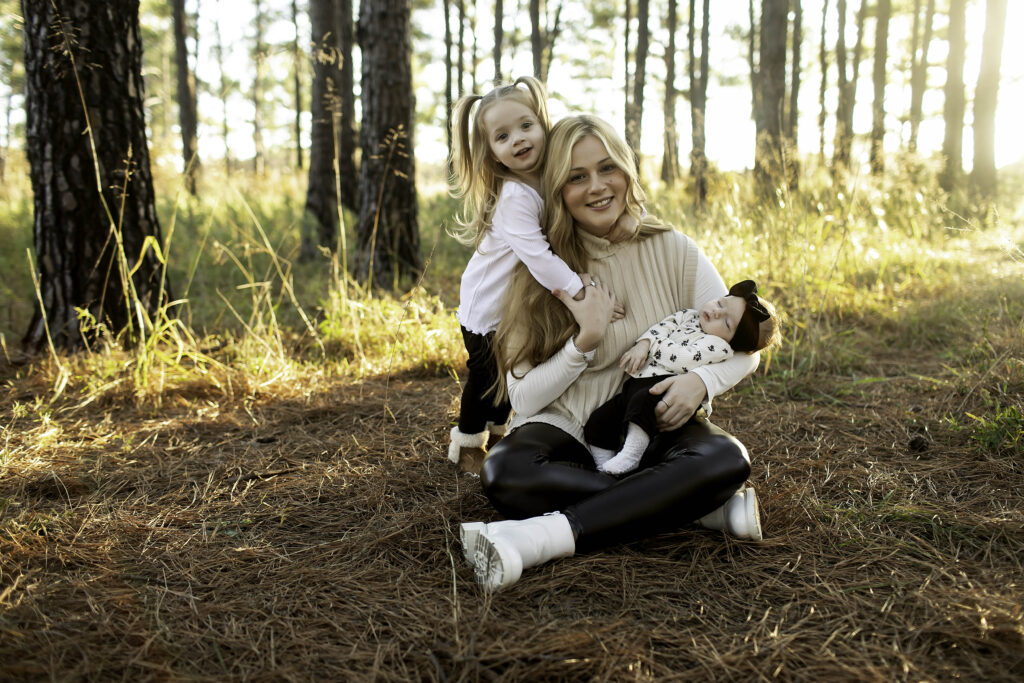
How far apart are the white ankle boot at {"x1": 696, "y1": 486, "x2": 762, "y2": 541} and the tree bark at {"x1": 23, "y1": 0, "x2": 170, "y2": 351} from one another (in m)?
2.64

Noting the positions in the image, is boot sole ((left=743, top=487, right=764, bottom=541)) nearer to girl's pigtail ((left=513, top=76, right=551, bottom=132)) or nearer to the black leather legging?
the black leather legging

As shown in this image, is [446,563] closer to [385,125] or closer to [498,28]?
[385,125]

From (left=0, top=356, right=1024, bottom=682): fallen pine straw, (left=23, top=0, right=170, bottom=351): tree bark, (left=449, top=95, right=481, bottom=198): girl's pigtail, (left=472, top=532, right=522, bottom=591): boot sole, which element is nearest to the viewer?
(left=0, top=356, right=1024, bottom=682): fallen pine straw

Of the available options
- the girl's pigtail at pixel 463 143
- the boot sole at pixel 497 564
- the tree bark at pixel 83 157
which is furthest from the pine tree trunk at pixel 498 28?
the boot sole at pixel 497 564

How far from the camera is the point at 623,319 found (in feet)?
6.64

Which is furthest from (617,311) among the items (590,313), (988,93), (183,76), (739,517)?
(183,76)

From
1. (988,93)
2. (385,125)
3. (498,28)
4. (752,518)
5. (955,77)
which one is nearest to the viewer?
(752,518)

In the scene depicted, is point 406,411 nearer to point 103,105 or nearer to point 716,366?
point 716,366

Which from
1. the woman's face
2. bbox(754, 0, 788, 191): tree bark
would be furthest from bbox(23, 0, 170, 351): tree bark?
bbox(754, 0, 788, 191): tree bark

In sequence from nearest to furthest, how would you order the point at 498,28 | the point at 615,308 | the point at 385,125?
the point at 615,308 → the point at 385,125 → the point at 498,28

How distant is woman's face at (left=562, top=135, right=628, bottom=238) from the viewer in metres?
1.92

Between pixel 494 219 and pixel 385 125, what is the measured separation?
10.2 feet

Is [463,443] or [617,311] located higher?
[617,311]

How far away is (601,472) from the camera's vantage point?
1820 mm
